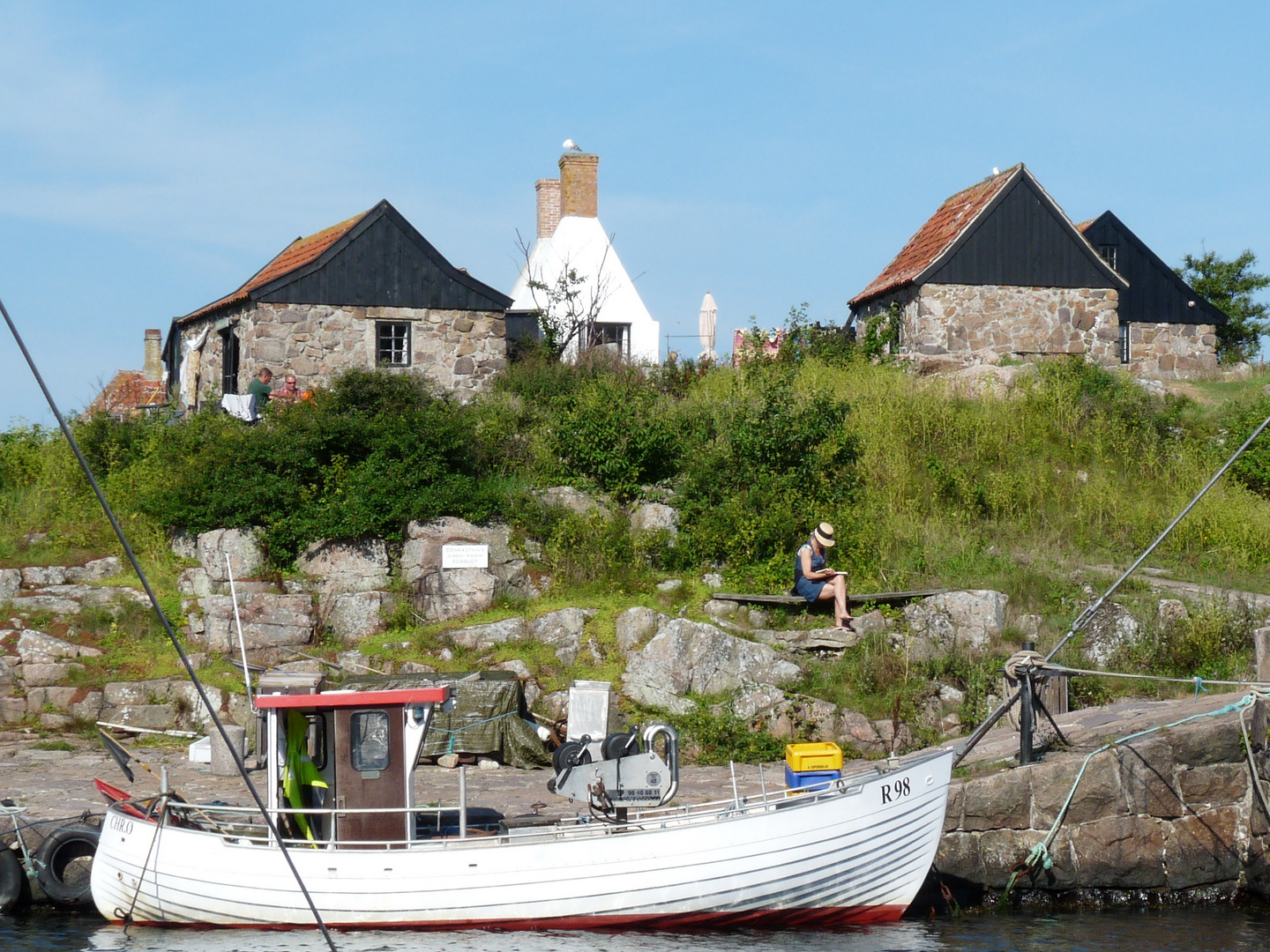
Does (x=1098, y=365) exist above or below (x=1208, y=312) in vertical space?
below

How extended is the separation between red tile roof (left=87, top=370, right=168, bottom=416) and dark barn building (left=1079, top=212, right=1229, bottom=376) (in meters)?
25.2

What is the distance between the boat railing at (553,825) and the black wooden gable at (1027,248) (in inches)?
684

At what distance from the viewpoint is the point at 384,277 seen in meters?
24.5

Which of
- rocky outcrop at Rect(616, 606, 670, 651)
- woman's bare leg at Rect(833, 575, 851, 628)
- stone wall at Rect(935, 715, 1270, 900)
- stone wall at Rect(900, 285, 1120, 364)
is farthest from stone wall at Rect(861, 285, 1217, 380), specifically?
stone wall at Rect(935, 715, 1270, 900)

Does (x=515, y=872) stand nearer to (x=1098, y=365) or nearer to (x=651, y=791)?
(x=651, y=791)

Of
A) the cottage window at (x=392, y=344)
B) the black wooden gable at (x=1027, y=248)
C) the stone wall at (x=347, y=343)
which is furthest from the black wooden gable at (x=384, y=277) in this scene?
the black wooden gable at (x=1027, y=248)

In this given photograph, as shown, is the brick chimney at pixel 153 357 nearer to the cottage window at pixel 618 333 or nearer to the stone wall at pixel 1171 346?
the cottage window at pixel 618 333

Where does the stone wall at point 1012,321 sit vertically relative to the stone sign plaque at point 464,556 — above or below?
above

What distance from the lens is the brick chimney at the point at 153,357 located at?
40.3 m

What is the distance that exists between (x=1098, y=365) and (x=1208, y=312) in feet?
53.2

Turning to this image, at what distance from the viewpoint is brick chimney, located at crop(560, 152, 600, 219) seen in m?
34.8

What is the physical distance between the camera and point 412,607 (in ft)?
57.8

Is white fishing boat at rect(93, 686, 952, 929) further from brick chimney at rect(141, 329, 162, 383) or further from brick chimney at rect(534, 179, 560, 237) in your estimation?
brick chimney at rect(141, 329, 162, 383)

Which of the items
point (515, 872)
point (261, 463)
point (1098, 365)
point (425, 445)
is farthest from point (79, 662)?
point (1098, 365)
